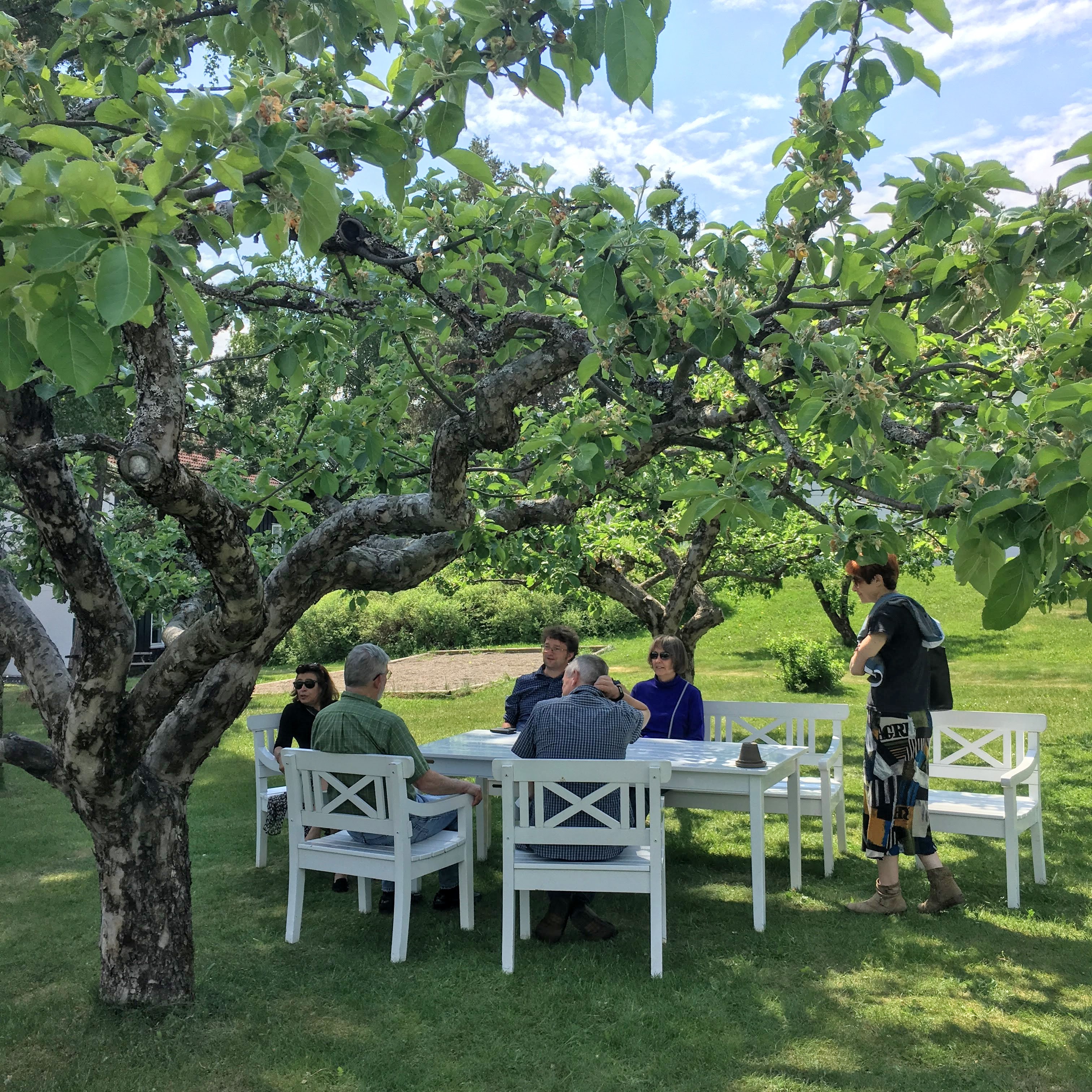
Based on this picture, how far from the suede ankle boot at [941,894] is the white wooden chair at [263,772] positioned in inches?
151

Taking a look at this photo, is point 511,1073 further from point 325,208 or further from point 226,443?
point 226,443

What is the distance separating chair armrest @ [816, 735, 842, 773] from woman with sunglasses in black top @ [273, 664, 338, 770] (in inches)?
123

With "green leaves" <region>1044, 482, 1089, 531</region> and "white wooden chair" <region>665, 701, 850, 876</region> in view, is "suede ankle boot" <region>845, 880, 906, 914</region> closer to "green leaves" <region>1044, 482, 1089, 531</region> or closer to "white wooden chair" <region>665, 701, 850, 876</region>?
"white wooden chair" <region>665, 701, 850, 876</region>

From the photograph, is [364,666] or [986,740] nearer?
[364,666]

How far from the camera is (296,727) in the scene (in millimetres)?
6359

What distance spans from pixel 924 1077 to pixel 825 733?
8.14 meters

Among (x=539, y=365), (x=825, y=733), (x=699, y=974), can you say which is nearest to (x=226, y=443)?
(x=539, y=365)

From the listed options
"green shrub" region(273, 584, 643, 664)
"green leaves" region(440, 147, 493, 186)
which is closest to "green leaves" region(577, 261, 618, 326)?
"green leaves" region(440, 147, 493, 186)

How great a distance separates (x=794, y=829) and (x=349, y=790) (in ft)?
8.30

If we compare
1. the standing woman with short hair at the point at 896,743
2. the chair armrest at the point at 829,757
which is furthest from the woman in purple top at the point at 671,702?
the standing woman with short hair at the point at 896,743

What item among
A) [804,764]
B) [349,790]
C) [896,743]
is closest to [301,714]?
[349,790]

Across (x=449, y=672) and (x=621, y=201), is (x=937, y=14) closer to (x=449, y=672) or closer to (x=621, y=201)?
(x=621, y=201)

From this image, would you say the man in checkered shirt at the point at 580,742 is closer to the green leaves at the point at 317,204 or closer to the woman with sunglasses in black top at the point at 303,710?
the woman with sunglasses in black top at the point at 303,710

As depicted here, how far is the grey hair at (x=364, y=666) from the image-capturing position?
505 centimetres
